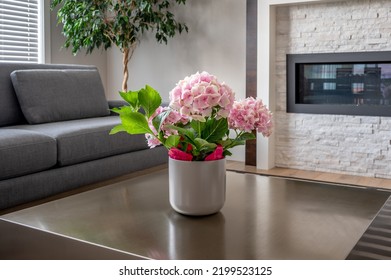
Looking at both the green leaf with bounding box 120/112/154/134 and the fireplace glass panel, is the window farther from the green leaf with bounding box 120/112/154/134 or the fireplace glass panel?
the green leaf with bounding box 120/112/154/134

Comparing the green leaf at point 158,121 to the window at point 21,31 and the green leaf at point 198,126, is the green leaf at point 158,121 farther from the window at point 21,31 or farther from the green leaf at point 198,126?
the window at point 21,31

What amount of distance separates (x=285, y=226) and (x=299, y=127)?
257 cm

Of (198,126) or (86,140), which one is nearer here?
(198,126)

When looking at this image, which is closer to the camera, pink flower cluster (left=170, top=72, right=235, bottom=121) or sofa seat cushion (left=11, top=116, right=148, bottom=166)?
pink flower cluster (left=170, top=72, right=235, bottom=121)

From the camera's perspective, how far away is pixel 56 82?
9.75ft

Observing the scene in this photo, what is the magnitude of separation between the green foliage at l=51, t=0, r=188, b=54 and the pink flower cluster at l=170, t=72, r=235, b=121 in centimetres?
277

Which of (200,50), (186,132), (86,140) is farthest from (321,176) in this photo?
(186,132)

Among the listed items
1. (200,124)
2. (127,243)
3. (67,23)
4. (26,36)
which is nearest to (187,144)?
(200,124)

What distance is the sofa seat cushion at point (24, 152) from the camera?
2104 mm

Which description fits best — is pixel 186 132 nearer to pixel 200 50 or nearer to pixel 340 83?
pixel 340 83

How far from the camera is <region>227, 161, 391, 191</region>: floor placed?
3.16 metres

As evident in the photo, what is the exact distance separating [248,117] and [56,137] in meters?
1.41

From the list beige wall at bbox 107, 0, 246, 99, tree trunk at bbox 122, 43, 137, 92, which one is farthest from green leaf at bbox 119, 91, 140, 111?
tree trunk at bbox 122, 43, 137, 92

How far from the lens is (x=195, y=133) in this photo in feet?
4.04
